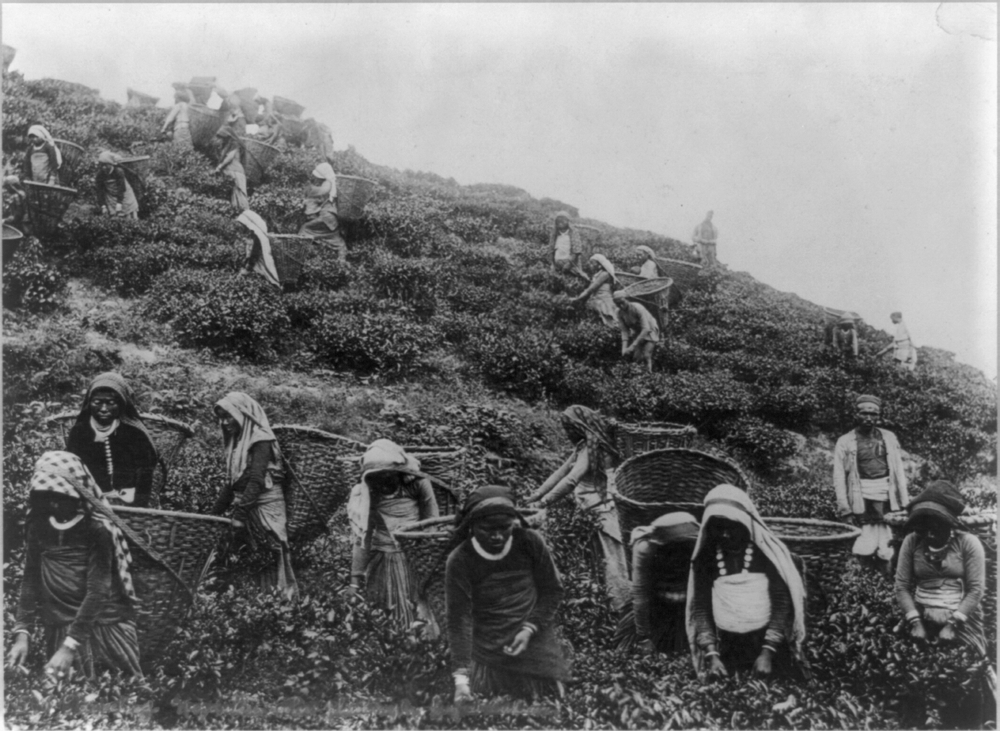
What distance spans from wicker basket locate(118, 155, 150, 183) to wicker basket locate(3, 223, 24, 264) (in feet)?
5.21

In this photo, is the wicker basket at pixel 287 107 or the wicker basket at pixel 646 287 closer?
the wicker basket at pixel 646 287

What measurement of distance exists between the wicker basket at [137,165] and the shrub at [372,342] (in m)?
3.02

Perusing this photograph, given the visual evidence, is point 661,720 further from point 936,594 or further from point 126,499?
point 126,499

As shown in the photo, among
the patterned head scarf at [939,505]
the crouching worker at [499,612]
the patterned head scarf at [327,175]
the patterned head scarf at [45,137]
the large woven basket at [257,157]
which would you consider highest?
the large woven basket at [257,157]

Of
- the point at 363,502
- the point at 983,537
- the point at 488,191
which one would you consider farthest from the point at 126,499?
the point at 983,537

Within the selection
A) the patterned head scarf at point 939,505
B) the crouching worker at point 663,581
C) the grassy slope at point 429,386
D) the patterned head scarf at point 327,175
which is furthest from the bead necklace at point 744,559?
the patterned head scarf at point 327,175

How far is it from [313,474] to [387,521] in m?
0.75

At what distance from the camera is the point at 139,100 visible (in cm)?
1086

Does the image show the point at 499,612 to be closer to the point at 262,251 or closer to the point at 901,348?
the point at 262,251

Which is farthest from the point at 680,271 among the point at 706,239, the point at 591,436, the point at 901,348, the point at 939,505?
the point at 939,505

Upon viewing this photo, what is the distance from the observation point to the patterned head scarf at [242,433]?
6.54 metres

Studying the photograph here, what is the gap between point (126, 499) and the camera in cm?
645

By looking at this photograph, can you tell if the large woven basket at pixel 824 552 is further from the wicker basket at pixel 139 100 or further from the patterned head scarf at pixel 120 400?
the wicker basket at pixel 139 100

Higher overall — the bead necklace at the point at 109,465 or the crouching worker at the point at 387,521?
the bead necklace at the point at 109,465
